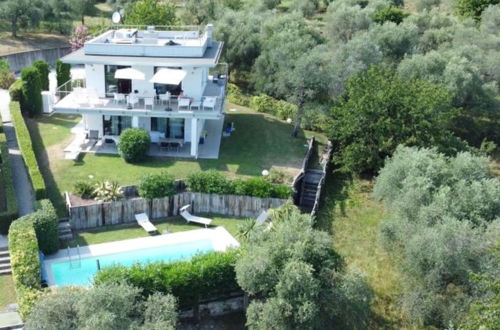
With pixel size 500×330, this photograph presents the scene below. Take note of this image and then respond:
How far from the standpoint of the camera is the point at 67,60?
31.0 meters

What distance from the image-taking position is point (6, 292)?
66.2 feet

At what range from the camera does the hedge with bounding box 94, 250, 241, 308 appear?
1947cm

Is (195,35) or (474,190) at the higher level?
(195,35)

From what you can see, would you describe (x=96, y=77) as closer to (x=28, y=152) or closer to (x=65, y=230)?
(x=28, y=152)

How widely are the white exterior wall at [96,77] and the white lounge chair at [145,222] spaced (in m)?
11.0

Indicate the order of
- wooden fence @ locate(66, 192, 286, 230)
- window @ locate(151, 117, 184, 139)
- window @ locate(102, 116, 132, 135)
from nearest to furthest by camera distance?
wooden fence @ locate(66, 192, 286, 230) < window @ locate(102, 116, 132, 135) < window @ locate(151, 117, 184, 139)

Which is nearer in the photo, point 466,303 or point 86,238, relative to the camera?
point 466,303

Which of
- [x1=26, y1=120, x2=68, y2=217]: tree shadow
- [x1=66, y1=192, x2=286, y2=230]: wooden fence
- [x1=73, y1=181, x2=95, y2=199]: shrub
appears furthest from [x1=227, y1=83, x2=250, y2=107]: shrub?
[x1=73, y1=181, x2=95, y2=199]: shrub

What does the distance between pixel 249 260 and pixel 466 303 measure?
30.4ft

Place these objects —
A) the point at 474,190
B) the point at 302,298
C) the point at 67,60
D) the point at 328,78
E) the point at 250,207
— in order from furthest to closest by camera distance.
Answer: the point at 328,78
the point at 67,60
the point at 250,207
the point at 474,190
the point at 302,298

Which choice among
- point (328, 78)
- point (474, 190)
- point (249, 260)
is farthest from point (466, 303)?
point (328, 78)

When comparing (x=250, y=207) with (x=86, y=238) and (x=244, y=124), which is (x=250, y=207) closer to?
(x=86, y=238)

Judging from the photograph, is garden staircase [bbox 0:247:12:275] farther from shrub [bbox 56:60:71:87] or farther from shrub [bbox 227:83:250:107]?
shrub [bbox 227:83:250:107]

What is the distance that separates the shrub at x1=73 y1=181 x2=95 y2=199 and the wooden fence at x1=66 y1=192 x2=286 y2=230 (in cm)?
68
